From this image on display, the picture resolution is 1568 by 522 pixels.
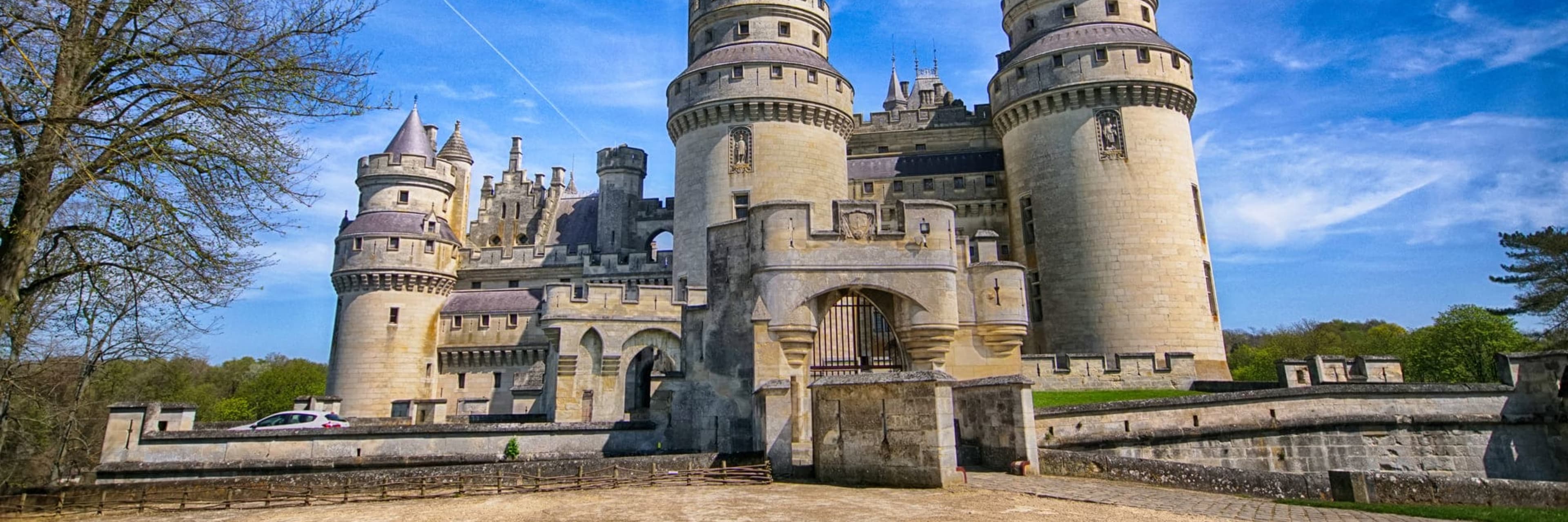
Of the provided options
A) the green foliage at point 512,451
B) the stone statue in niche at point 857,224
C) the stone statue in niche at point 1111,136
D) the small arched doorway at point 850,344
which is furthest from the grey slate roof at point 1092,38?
the green foliage at point 512,451

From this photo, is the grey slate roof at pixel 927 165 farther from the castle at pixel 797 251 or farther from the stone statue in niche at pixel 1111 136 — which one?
the stone statue in niche at pixel 1111 136

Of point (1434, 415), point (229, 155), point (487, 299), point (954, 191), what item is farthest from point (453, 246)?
Answer: point (1434, 415)

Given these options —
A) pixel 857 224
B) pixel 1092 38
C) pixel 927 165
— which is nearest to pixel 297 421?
pixel 857 224

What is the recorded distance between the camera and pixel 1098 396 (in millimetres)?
21453

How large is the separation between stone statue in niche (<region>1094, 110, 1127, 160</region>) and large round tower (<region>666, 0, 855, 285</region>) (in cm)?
906

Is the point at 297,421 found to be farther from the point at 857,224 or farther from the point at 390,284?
the point at 390,284

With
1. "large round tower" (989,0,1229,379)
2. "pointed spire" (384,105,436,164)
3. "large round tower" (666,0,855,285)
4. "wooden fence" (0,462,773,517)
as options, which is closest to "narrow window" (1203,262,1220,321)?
"large round tower" (989,0,1229,379)

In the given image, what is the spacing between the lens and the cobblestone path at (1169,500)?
30.3 feet

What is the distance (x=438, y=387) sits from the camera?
37781 millimetres

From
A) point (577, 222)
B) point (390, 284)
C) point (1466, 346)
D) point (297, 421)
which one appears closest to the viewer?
point (297, 421)

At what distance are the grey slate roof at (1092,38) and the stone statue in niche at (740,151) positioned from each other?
34.3 ft

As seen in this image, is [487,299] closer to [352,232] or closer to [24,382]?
[352,232]

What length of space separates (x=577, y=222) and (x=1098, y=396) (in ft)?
109

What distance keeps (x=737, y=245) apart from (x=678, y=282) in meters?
14.9
